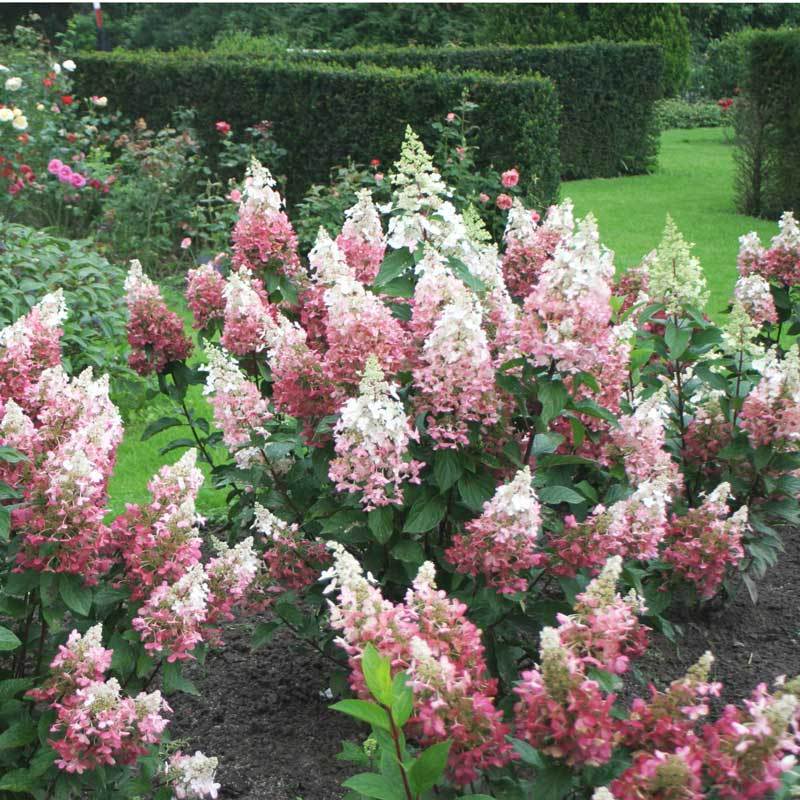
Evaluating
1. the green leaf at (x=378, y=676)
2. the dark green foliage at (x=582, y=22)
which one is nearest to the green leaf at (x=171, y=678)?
the green leaf at (x=378, y=676)

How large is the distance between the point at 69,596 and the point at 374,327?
90 cm

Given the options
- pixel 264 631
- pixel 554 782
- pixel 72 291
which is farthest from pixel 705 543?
pixel 72 291

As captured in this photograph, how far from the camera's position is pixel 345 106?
1006 centimetres

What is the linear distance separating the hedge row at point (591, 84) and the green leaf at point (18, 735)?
41.8ft

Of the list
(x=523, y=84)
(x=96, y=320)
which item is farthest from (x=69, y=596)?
(x=523, y=84)

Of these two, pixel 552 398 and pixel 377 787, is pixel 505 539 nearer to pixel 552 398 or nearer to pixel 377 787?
pixel 552 398

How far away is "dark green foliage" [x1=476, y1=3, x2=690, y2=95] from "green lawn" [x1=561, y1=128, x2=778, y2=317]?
83.1 inches

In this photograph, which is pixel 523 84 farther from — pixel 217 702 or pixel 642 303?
pixel 217 702

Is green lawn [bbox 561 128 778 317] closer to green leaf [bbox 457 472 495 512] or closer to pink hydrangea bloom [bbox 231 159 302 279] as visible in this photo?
pink hydrangea bloom [bbox 231 159 302 279]

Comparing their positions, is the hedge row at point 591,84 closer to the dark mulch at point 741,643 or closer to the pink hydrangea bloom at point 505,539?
the dark mulch at point 741,643

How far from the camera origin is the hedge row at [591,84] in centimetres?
1439

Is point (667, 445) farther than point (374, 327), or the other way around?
point (667, 445)

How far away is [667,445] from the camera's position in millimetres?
3570

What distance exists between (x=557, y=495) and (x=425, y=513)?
323 mm
